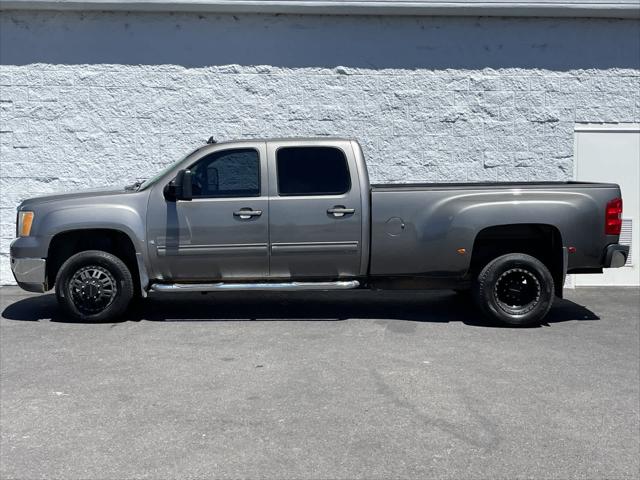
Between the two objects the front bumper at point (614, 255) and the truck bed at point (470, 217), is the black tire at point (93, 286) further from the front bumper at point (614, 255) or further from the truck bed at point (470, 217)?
the front bumper at point (614, 255)

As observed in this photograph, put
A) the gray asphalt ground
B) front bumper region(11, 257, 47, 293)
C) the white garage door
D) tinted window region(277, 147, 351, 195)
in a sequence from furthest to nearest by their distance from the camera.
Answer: the white garage door
tinted window region(277, 147, 351, 195)
front bumper region(11, 257, 47, 293)
the gray asphalt ground

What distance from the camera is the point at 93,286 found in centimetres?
922

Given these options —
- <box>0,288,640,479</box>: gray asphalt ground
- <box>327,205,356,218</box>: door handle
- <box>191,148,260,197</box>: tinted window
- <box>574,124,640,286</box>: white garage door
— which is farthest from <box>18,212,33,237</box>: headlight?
<box>574,124,640,286</box>: white garage door

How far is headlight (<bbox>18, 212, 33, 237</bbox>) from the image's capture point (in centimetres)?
927

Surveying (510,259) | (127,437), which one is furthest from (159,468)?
(510,259)

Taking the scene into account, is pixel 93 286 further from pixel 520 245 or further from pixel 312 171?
pixel 520 245

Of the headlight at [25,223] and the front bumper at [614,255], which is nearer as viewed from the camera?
the front bumper at [614,255]

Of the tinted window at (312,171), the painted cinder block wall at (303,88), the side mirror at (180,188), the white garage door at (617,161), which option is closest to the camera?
the side mirror at (180,188)

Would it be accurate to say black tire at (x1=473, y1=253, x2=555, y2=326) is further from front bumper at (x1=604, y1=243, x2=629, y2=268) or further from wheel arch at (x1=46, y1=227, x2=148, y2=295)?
wheel arch at (x1=46, y1=227, x2=148, y2=295)

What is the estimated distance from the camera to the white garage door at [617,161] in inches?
480

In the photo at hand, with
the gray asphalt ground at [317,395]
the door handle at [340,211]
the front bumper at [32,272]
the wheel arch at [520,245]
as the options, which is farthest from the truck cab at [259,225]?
the wheel arch at [520,245]

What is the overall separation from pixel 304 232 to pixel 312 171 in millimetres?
695

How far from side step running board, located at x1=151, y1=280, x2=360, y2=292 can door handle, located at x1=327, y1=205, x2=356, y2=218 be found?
2.45 feet

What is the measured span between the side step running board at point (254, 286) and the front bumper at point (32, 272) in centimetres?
117
